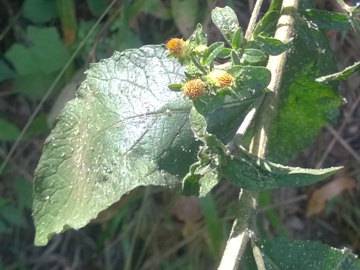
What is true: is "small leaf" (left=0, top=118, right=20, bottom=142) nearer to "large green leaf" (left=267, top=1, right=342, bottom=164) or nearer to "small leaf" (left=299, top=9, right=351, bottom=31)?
"large green leaf" (left=267, top=1, right=342, bottom=164)

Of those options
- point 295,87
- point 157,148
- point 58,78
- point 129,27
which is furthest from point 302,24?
point 58,78

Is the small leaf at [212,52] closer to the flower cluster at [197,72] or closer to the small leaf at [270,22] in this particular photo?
the flower cluster at [197,72]

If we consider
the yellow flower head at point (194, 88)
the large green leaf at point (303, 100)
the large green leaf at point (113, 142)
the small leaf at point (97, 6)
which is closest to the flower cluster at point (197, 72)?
the yellow flower head at point (194, 88)

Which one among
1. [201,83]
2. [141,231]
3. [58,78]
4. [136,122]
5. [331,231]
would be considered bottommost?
[331,231]

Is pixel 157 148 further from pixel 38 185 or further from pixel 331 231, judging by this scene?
pixel 331 231

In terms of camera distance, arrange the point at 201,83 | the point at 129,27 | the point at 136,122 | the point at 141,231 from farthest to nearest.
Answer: the point at 141,231 < the point at 129,27 < the point at 136,122 < the point at 201,83

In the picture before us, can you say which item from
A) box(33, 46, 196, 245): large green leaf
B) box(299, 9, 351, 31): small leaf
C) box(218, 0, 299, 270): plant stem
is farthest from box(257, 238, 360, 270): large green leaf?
box(299, 9, 351, 31): small leaf
